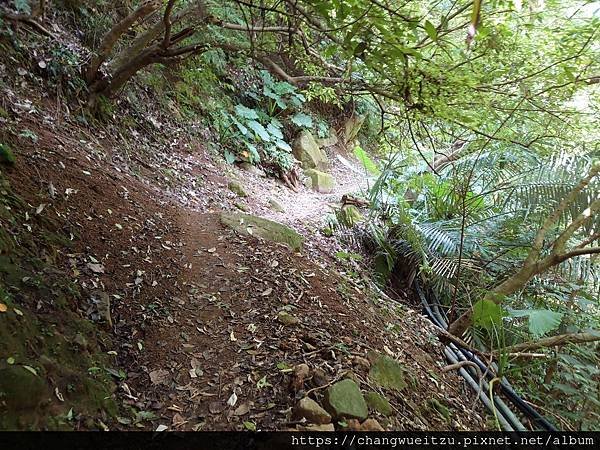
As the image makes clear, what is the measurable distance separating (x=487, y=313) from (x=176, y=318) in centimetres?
263

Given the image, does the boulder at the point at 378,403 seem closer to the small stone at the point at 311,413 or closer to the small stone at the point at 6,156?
the small stone at the point at 311,413

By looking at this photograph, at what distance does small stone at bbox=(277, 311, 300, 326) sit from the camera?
9.06ft

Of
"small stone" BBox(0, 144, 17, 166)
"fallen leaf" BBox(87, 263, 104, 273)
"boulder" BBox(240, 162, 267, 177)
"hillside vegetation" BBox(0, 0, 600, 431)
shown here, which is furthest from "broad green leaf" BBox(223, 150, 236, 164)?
"fallen leaf" BBox(87, 263, 104, 273)

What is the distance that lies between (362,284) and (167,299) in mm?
2281

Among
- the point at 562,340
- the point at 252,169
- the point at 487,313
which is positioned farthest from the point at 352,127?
the point at 562,340

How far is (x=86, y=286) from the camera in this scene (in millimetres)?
2459

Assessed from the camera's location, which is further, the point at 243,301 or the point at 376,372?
the point at 243,301

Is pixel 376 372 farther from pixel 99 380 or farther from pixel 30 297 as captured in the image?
pixel 30 297

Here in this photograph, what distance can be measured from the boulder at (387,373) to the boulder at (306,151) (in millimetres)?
7072

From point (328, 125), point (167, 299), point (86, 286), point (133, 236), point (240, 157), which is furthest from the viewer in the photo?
point (328, 125)

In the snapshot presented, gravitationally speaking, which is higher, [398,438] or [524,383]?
[398,438]

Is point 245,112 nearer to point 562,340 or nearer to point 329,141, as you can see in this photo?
point 329,141

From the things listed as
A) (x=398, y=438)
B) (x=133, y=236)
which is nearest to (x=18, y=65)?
(x=133, y=236)

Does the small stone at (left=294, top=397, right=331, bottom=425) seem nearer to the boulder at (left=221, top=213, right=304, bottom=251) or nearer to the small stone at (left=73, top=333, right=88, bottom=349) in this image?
the small stone at (left=73, top=333, right=88, bottom=349)
